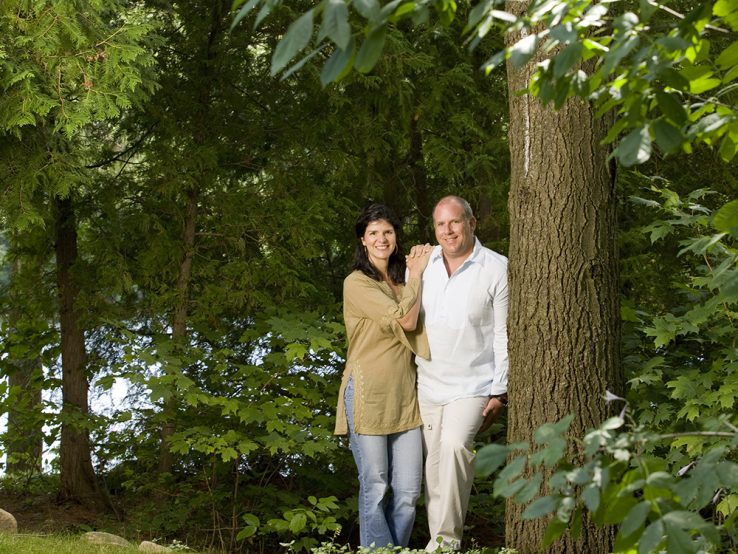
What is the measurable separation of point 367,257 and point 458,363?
0.89 meters

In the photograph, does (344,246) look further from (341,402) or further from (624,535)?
(624,535)

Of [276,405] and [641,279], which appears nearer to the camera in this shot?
[276,405]

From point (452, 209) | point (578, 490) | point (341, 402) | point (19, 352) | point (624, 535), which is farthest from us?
point (19, 352)

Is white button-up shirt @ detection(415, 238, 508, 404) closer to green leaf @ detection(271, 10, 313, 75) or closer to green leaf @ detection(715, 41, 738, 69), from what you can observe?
green leaf @ detection(715, 41, 738, 69)

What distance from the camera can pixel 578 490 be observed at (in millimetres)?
4223

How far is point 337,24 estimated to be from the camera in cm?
200

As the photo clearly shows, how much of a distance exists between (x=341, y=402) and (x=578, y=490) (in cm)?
168

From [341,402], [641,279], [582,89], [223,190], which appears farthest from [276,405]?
[582,89]

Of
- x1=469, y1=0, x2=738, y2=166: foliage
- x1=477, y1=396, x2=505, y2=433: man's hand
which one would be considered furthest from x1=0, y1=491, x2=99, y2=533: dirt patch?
x1=469, y1=0, x2=738, y2=166: foliage

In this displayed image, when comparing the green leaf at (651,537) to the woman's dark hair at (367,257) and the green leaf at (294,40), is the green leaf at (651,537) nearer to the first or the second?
the green leaf at (294,40)

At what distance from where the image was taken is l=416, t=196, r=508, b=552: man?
4949mm

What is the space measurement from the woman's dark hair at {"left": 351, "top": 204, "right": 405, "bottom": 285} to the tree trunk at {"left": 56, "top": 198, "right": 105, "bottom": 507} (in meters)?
3.53

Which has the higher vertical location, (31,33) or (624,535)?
(31,33)

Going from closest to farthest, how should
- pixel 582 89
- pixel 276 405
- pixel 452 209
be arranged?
pixel 582 89
pixel 452 209
pixel 276 405
